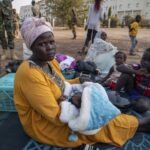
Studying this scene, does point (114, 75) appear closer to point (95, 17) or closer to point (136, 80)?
point (136, 80)

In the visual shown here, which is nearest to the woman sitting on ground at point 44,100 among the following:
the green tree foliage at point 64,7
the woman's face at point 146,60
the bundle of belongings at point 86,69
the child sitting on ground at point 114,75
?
the woman's face at point 146,60

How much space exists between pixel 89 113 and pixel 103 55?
2.76 meters

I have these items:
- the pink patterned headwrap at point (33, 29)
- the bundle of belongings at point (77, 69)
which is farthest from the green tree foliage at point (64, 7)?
the pink patterned headwrap at point (33, 29)

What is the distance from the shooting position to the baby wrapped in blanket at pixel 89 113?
195 centimetres

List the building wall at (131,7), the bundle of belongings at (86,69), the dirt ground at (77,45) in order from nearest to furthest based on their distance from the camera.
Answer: the bundle of belongings at (86,69) → the dirt ground at (77,45) → the building wall at (131,7)

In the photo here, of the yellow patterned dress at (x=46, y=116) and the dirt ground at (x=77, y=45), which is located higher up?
the yellow patterned dress at (x=46, y=116)

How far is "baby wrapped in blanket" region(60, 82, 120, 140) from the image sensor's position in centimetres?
195

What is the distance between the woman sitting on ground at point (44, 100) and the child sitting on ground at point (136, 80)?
88cm

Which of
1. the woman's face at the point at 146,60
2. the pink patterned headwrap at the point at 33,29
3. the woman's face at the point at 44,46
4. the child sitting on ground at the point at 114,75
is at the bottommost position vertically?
the child sitting on ground at the point at 114,75

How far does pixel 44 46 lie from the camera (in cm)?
212

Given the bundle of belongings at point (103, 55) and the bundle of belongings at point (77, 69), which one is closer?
the bundle of belongings at point (77, 69)

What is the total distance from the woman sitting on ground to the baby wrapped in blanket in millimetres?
88

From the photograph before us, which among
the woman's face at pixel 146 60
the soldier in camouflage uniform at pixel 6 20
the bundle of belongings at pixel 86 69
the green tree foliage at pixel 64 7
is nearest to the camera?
the woman's face at pixel 146 60

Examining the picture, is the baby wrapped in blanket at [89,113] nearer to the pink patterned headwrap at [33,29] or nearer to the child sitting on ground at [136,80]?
the pink patterned headwrap at [33,29]
